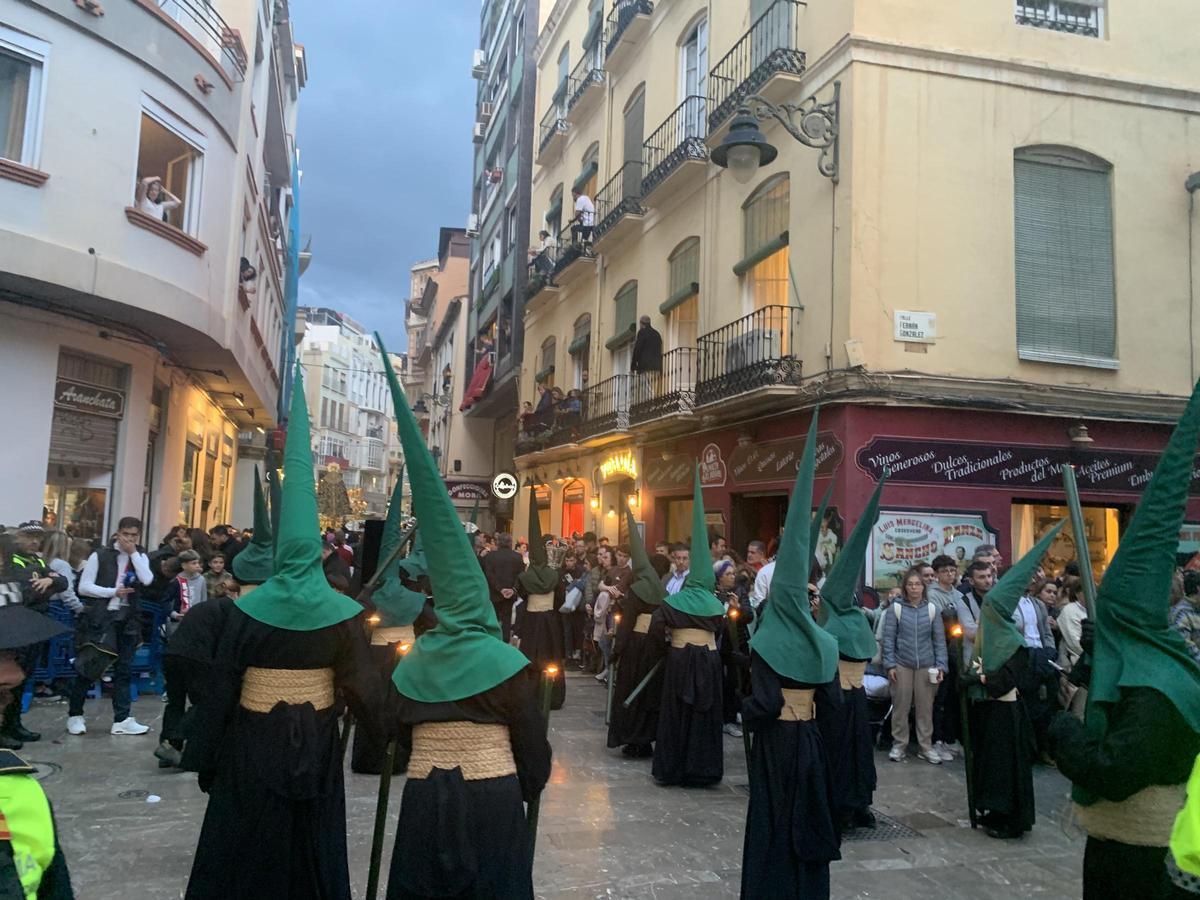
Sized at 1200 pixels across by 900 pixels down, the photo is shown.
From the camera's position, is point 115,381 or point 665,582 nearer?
point 665,582

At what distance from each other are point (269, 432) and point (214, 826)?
30279 mm

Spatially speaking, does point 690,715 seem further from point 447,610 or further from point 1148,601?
point 1148,601

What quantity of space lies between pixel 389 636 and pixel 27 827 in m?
6.20

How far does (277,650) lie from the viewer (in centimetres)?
451

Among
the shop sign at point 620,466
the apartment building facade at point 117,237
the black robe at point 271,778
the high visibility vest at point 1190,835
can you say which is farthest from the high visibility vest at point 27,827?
the shop sign at point 620,466

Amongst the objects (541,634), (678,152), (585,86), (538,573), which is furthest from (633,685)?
(585,86)

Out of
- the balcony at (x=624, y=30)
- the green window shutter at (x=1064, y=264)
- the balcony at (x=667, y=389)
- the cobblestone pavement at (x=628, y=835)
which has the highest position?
the balcony at (x=624, y=30)

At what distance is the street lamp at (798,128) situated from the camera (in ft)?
34.4

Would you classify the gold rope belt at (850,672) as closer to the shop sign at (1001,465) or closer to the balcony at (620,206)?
the shop sign at (1001,465)

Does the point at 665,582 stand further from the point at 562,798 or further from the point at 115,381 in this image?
the point at 115,381

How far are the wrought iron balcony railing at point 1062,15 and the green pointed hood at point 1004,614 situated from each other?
10.0 metres

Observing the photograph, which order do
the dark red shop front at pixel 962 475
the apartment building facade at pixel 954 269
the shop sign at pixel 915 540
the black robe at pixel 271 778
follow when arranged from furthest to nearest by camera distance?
1. the apartment building facade at pixel 954 269
2. the dark red shop front at pixel 962 475
3. the shop sign at pixel 915 540
4. the black robe at pixel 271 778

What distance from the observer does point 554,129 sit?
26.1 m

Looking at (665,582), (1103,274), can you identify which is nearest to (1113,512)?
(1103,274)
